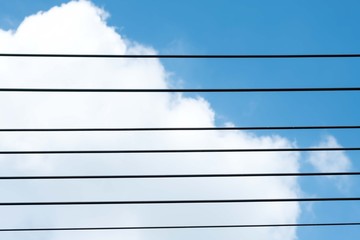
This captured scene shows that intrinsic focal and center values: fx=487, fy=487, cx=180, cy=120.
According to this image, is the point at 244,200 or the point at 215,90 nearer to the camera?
the point at 215,90

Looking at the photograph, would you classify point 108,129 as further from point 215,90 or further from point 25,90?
point 215,90

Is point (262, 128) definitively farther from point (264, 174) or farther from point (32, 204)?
point (32, 204)

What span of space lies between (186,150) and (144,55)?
3.40 ft

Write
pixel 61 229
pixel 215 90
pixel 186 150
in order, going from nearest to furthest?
pixel 215 90 → pixel 186 150 → pixel 61 229

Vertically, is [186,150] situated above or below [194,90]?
below

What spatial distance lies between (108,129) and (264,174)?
1.68 m

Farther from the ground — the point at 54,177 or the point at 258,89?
the point at 258,89

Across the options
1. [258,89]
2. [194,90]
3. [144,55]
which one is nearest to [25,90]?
[144,55]

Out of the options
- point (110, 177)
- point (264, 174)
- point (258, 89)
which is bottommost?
point (110, 177)

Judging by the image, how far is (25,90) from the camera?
4695 millimetres

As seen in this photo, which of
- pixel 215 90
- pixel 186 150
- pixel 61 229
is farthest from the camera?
pixel 61 229

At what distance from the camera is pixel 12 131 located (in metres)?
4.96

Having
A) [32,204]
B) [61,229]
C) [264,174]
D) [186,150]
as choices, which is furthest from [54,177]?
[264,174]

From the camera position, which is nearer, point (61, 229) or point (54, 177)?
point (54, 177)
